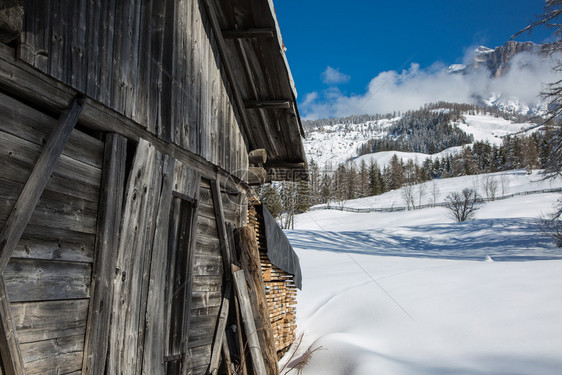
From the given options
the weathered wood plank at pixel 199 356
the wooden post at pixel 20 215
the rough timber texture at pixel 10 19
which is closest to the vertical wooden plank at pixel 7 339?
the wooden post at pixel 20 215

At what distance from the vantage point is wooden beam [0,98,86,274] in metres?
2.08

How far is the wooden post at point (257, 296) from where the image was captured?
5.13 metres

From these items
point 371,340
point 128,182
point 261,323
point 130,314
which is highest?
point 128,182

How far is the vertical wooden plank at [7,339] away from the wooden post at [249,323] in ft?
9.82

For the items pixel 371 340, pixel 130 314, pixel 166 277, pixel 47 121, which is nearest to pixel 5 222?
pixel 47 121

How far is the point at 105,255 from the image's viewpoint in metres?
2.87

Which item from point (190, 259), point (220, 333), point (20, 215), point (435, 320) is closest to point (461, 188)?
point (435, 320)

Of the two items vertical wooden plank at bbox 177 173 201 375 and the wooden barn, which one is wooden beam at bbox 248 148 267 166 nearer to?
the wooden barn

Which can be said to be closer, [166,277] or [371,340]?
[166,277]

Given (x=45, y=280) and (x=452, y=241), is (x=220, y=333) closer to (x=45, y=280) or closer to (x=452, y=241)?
(x=45, y=280)

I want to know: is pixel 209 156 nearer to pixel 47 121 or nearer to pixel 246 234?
pixel 246 234

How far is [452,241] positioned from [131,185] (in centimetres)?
3204

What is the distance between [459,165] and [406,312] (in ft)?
360

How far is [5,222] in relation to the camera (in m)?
2.12
